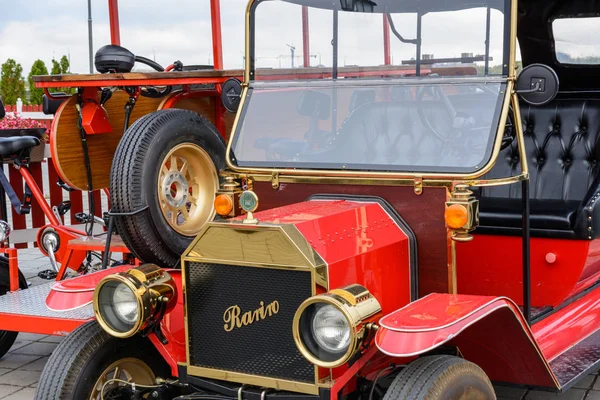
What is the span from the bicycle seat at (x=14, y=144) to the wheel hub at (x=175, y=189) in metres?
1.70

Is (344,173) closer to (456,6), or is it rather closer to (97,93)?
(456,6)

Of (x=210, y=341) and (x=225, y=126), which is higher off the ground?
(x=225, y=126)

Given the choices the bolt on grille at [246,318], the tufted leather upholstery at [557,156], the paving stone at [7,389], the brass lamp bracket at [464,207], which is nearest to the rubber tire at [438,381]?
the bolt on grille at [246,318]

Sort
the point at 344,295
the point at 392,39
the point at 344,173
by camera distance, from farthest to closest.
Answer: the point at 392,39
the point at 344,173
the point at 344,295

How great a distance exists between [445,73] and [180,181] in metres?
1.87

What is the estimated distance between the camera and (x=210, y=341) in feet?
10.4

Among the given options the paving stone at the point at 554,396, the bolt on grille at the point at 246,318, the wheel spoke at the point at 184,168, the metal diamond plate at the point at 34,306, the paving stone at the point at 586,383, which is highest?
the wheel spoke at the point at 184,168

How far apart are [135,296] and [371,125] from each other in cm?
128

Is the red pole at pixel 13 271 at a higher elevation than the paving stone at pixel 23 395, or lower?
higher

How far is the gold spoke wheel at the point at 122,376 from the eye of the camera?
3348mm

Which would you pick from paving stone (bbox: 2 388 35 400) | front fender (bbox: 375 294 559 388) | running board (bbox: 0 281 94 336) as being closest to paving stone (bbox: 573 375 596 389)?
front fender (bbox: 375 294 559 388)

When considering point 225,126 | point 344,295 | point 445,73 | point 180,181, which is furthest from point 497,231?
point 225,126

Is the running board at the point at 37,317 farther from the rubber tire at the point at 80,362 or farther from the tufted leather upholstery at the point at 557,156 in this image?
the tufted leather upholstery at the point at 557,156

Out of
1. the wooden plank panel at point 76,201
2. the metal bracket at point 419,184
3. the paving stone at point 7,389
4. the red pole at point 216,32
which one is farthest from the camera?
the wooden plank panel at point 76,201
